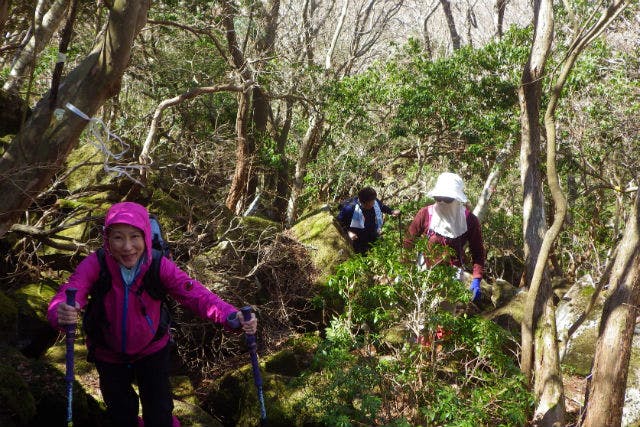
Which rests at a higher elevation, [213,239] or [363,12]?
[363,12]

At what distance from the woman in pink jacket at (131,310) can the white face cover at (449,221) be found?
2819mm

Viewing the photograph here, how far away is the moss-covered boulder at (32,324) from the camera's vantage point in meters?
5.46

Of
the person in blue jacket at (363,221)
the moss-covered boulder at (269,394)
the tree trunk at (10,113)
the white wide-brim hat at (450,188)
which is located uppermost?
the tree trunk at (10,113)

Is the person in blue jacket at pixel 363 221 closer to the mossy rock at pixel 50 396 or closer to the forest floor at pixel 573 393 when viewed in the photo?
the forest floor at pixel 573 393

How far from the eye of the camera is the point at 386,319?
183 inches

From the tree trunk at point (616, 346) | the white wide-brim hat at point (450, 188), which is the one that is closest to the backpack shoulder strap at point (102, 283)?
the white wide-brim hat at point (450, 188)

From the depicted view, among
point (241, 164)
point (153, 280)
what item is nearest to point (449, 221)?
point (153, 280)

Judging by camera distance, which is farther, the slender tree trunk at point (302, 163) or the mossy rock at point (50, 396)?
the slender tree trunk at point (302, 163)

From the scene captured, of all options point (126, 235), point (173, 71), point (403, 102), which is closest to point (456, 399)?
point (126, 235)

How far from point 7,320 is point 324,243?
4329mm

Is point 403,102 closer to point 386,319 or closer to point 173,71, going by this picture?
point 173,71

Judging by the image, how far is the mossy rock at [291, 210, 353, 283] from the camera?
324 inches

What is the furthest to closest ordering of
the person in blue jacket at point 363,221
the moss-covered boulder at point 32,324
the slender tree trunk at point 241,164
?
the slender tree trunk at point 241,164
the person in blue jacket at point 363,221
the moss-covered boulder at point 32,324

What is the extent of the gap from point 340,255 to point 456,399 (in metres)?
4.42
